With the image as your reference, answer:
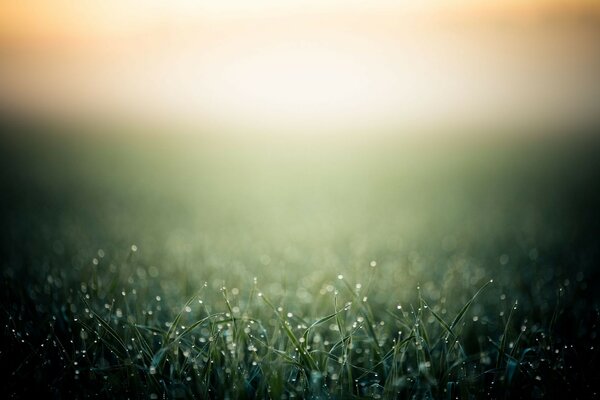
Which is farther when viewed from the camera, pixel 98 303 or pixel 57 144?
pixel 57 144

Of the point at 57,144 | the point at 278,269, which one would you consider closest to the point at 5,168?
the point at 57,144

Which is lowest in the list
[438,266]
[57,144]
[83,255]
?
[438,266]

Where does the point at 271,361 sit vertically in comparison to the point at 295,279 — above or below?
above

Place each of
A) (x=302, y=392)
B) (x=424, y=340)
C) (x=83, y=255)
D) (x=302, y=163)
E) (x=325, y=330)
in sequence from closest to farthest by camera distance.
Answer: (x=302, y=392), (x=424, y=340), (x=325, y=330), (x=83, y=255), (x=302, y=163)

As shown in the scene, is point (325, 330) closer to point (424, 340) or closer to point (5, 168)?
point (424, 340)

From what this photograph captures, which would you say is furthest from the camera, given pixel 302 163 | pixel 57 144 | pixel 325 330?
pixel 302 163

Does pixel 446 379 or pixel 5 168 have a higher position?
pixel 5 168

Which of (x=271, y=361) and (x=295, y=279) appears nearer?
(x=271, y=361)

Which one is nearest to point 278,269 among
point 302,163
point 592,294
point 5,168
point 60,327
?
point 60,327
